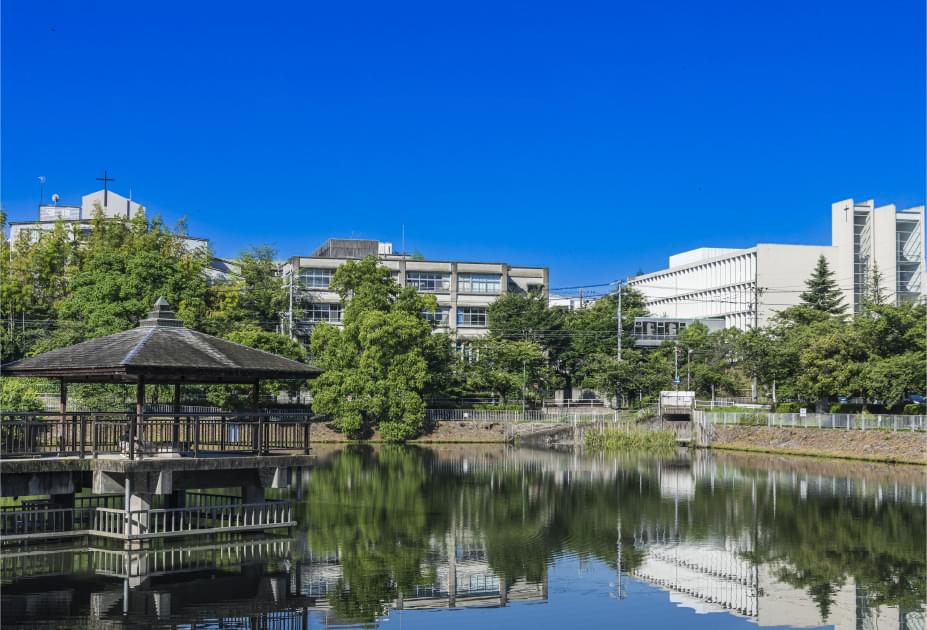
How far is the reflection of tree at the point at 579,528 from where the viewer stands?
2054 centimetres

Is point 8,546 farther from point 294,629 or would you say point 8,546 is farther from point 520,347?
point 520,347

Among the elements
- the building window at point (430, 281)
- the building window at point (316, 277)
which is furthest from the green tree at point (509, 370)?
the building window at point (316, 277)

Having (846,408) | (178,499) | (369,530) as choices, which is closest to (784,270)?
(846,408)

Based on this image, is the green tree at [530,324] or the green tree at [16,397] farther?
the green tree at [530,324]

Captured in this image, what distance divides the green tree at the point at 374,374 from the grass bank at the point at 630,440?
35.6 feet

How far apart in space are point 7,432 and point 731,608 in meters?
15.0

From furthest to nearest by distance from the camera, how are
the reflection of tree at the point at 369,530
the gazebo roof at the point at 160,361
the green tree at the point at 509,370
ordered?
1. the green tree at the point at 509,370
2. the gazebo roof at the point at 160,361
3. the reflection of tree at the point at 369,530

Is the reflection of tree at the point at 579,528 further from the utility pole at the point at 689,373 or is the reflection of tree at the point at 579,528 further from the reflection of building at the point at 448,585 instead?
the utility pole at the point at 689,373

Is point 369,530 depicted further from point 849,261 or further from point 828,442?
point 849,261

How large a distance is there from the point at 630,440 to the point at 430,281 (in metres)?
33.1

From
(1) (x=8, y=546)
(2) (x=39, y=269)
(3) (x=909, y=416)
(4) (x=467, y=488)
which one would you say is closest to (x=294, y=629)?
(1) (x=8, y=546)

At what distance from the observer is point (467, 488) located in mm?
36906

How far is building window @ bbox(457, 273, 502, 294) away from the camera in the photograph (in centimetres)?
9081

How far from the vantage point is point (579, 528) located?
1073 inches
